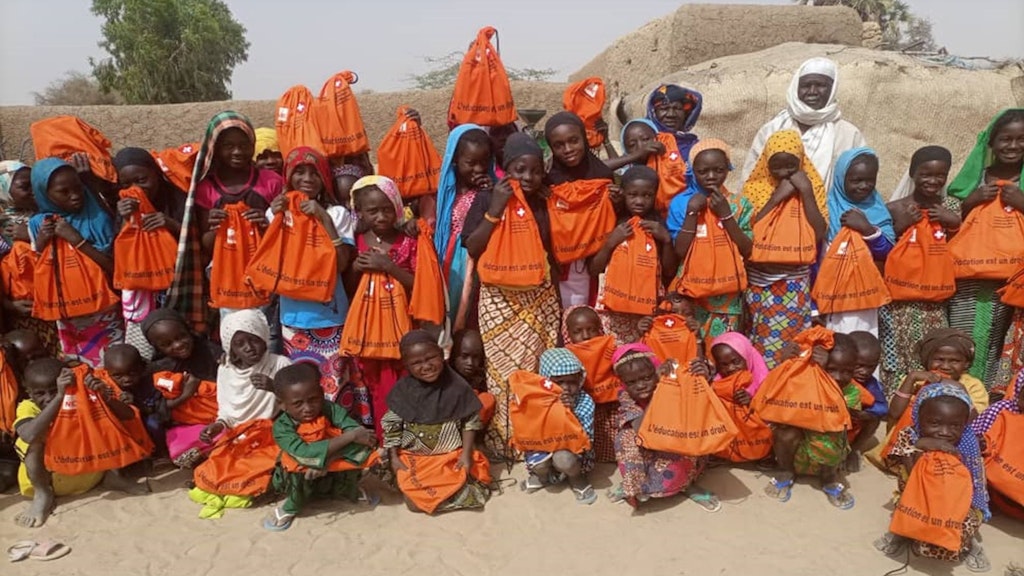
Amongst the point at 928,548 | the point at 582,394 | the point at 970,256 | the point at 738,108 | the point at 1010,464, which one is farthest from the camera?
the point at 738,108

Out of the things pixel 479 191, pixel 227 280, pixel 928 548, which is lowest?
pixel 928 548

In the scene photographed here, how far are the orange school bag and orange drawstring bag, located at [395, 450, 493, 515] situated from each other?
1263mm

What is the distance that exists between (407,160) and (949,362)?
3.39 metres

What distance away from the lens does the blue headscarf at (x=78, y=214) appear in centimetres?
395

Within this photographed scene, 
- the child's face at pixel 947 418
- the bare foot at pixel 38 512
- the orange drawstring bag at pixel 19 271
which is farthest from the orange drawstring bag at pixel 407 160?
the child's face at pixel 947 418

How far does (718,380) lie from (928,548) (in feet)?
4.16

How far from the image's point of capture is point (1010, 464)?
3352 millimetres

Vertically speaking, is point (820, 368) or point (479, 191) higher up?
point (479, 191)

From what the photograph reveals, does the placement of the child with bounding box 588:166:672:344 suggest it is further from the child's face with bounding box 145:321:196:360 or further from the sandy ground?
the child's face with bounding box 145:321:196:360

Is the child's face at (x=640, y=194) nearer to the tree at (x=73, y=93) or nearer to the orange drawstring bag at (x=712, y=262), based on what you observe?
the orange drawstring bag at (x=712, y=262)

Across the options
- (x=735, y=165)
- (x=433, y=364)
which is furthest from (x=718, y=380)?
(x=735, y=165)

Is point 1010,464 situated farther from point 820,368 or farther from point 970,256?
point 970,256

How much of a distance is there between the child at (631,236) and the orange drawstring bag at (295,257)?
158 cm

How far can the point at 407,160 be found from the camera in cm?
441
